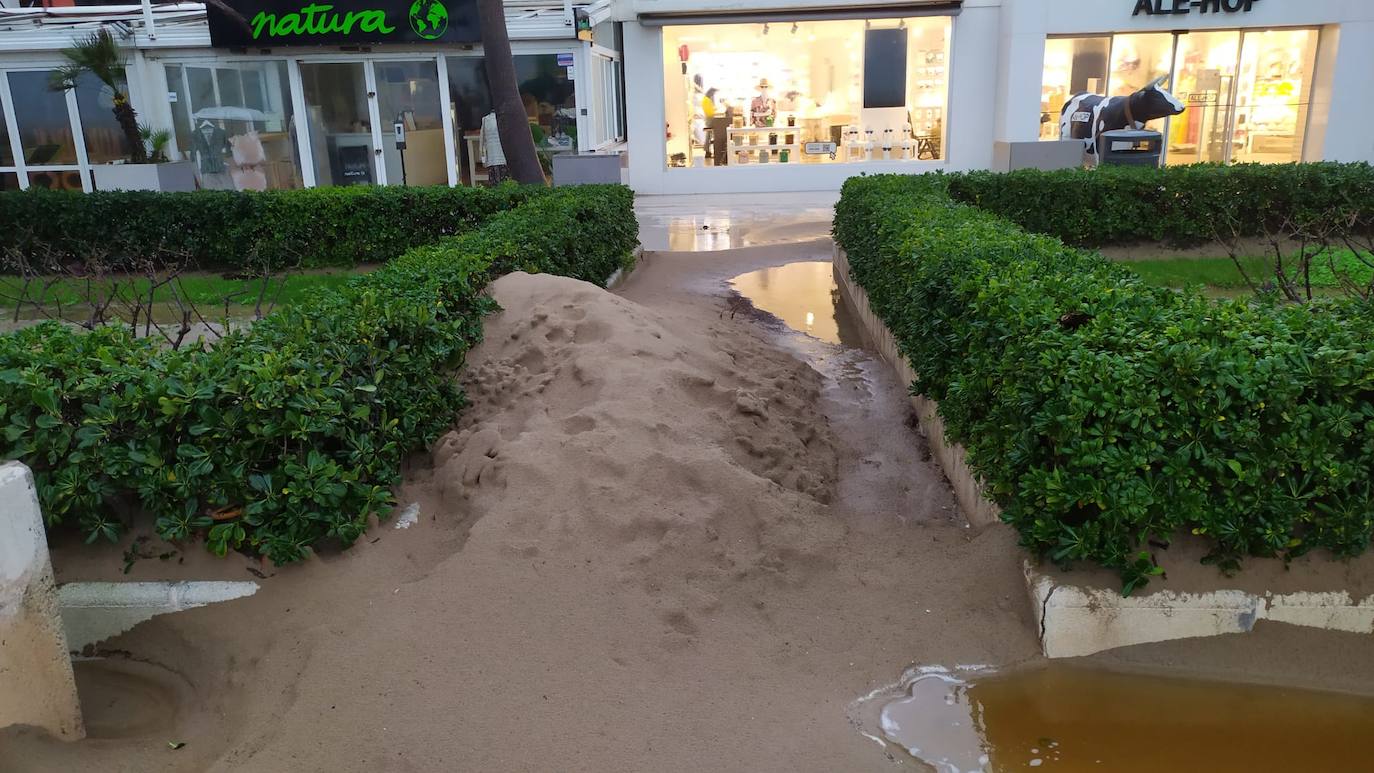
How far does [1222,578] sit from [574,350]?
11.4 feet

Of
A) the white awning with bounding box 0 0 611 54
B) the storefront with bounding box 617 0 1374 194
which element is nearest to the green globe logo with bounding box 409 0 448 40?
the white awning with bounding box 0 0 611 54

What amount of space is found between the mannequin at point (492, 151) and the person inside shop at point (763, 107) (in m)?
4.90

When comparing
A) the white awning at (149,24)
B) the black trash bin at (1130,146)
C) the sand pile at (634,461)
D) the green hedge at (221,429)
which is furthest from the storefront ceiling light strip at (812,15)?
the green hedge at (221,429)

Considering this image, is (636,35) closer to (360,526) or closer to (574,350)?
(574,350)

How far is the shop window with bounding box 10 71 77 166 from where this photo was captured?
60.6 feet

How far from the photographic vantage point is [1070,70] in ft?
60.4

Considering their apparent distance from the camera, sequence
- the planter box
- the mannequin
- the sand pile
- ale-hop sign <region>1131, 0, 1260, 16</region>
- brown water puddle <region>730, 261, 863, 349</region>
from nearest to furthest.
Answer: the sand pile < brown water puddle <region>730, 261, 863, 349</region> < the planter box < ale-hop sign <region>1131, 0, 1260, 16</region> < the mannequin

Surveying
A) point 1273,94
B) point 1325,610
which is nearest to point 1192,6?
point 1273,94

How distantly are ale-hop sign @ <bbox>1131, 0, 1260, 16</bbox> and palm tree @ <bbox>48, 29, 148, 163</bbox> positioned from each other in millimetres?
17502

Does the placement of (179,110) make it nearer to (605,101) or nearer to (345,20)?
(345,20)

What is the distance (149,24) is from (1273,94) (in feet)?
66.8

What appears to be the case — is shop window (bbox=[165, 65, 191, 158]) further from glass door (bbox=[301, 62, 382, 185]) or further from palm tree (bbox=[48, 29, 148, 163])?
glass door (bbox=[301, 62, 382, 185])

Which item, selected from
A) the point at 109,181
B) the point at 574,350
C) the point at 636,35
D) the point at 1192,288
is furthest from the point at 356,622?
the point at 636,35

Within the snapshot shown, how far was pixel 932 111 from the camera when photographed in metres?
19.5
